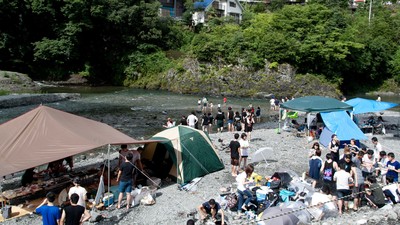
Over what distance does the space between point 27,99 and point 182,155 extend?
85.0 feet

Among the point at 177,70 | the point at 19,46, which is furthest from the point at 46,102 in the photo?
the point at 19,46

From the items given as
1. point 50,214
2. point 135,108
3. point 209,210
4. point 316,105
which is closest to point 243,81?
point 135,108

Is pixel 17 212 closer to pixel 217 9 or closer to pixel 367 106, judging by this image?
pixel 367 106

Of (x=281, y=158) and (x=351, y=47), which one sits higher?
(x=351, y=47)

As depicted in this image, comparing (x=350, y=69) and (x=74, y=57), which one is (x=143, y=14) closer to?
(x=74, y=57)

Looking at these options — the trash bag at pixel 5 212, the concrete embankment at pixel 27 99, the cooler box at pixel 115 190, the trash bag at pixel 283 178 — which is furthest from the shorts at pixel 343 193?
the concrete embankment at pixel 27 99

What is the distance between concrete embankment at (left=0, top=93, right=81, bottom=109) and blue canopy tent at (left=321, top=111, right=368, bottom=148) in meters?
26.8

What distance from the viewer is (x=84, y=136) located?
37.8 feet

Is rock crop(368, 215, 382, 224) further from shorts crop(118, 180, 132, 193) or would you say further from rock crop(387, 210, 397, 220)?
shorts crop(118, 180, 132, 193)

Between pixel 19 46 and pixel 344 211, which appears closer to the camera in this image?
pixel 344 211

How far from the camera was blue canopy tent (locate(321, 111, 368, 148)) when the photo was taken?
1592cm

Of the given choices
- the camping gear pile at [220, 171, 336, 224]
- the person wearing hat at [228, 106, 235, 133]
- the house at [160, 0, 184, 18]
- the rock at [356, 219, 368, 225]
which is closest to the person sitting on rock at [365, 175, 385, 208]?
the rock at [356, 219, 368, 225]

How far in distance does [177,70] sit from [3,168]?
4055 centimetres

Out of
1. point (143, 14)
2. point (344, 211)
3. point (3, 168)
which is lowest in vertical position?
point (344, 211)
